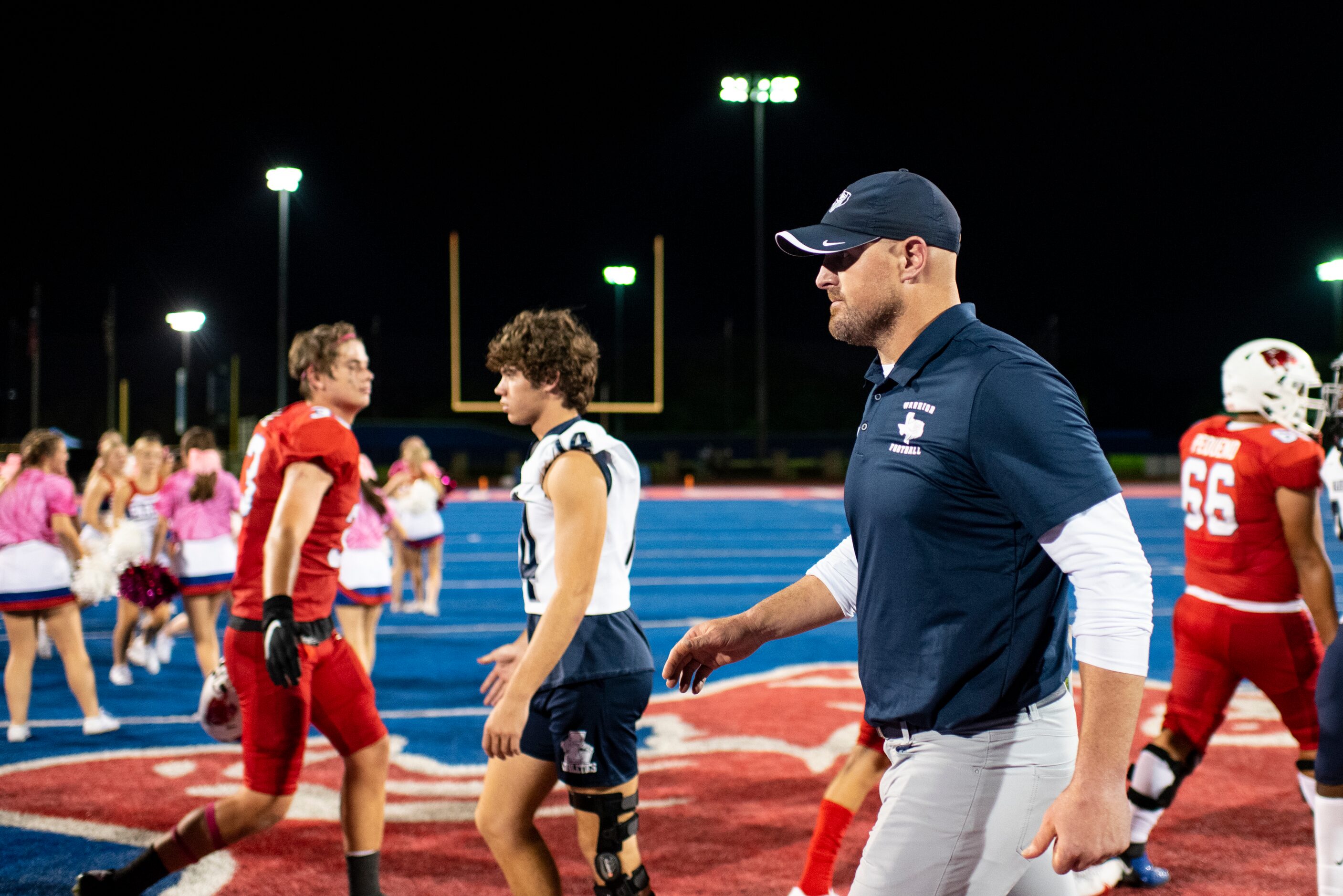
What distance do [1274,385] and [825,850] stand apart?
8.55 ft

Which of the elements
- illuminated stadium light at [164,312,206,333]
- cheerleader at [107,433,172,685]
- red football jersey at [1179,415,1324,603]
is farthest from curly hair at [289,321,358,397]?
illuminated stadium light at [164,312,206,333]

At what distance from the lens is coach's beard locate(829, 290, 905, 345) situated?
237 centimetres

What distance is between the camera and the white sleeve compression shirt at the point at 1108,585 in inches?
75.6

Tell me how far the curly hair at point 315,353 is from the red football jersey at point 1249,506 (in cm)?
335

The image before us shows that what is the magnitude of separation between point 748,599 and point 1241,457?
866 cm

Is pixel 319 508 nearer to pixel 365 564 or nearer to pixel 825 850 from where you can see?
pixel 825 850

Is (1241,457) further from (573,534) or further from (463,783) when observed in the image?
(463,783)

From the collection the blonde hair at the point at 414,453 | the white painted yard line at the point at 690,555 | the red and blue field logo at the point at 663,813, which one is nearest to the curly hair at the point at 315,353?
the red and blue field logo at the point at 663,813

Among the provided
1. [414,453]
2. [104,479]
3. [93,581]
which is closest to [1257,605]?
[93,581]

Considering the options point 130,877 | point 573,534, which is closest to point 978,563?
point 573,534

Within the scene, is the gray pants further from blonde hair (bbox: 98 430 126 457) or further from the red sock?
blonde hair (bbox: 98 430 126 457)

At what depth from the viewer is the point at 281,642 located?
3656mm

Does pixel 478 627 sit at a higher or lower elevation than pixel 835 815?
lower

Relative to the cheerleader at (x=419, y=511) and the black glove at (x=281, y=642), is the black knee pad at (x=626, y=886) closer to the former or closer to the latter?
the black glove at (x=281, y=642)
